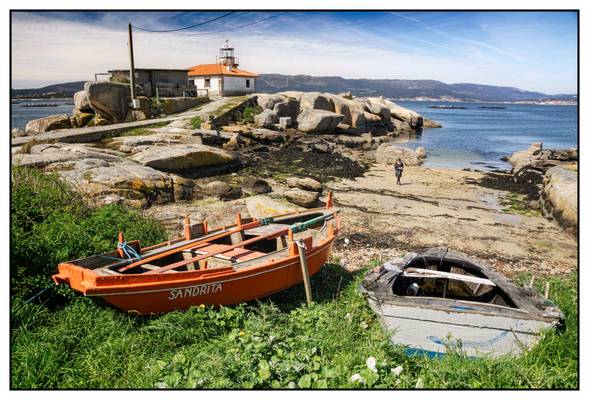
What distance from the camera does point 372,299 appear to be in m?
6.61

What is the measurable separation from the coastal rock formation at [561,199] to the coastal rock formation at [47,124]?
26216 millimetres

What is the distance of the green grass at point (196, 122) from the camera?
26508 mm

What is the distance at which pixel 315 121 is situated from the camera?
33781 millimetres

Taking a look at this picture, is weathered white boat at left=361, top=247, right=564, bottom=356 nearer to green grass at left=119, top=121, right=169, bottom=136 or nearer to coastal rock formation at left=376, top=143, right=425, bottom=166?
green grass at left=119, top=121, right=169, bottom=136

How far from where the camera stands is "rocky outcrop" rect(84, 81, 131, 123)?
24.9 m

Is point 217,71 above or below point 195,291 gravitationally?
above

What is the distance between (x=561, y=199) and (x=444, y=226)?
17.8 feet

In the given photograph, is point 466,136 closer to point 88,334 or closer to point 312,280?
point 312,280

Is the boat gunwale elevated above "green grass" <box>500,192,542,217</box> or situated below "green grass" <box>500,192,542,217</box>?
above

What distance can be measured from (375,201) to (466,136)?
3646cm

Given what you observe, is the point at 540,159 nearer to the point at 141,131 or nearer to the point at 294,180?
the point at 294,180

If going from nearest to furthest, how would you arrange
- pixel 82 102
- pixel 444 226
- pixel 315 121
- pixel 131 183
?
1. pixel 131 183
2. pixel 444 226
3. pixel 82 102
4. pixel 315 121

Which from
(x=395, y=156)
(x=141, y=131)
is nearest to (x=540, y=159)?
(x=395, y=156)

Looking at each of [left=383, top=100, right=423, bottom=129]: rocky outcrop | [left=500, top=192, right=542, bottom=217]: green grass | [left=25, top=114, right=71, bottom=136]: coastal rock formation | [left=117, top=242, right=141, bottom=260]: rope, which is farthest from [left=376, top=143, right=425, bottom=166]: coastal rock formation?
[left=383, top=100, right=423, bottom=129]: rocky outcrop
